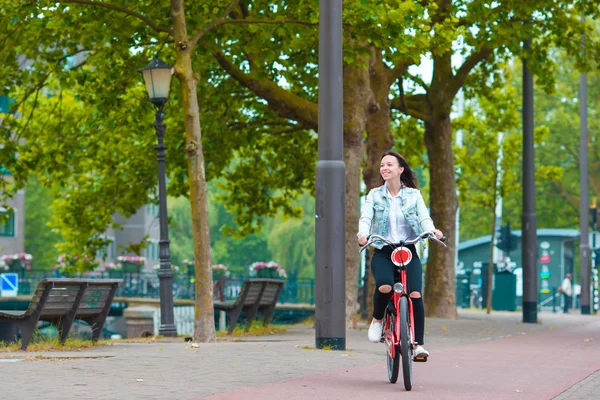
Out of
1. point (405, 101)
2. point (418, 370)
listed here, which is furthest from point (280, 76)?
point (418, 370)

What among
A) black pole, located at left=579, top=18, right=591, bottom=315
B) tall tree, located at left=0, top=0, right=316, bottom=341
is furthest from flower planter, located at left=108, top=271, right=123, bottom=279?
black pole, located at left=579, top=18, right=591, bottom=315

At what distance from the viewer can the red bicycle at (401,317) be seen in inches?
332

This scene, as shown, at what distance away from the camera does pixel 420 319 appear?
875 centimetres

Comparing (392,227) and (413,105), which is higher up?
(413,105)

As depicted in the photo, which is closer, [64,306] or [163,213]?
[64,306]

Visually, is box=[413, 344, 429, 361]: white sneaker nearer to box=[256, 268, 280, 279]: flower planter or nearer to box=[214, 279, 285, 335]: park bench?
box=[214, 279, 285, 335]: park bench

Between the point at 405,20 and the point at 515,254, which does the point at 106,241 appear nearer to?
the point at 405,20

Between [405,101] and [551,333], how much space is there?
647 cm

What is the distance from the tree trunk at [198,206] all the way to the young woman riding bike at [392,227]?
5.64 meters

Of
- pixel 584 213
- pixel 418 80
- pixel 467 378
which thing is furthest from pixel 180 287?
pixel 467 378

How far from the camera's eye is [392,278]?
344 inches

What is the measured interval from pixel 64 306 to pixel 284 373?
415cm

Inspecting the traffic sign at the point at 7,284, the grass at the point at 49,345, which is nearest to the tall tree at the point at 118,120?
the grass at the point at 49,345

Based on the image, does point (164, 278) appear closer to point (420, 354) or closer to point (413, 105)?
point (413, 105)
